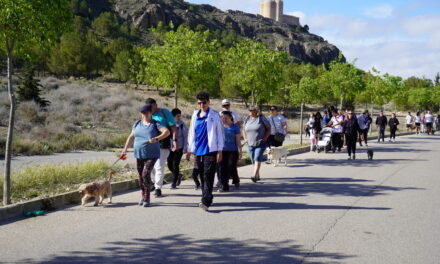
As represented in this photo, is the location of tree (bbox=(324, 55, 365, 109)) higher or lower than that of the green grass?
higher

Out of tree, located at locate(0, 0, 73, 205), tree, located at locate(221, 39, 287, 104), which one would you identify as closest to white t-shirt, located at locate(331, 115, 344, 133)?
tree, located at locate(221, 39, 287, 104)

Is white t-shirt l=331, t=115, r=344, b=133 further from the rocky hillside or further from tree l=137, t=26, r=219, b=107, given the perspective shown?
the rocky hillside

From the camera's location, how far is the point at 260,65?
1764 cm

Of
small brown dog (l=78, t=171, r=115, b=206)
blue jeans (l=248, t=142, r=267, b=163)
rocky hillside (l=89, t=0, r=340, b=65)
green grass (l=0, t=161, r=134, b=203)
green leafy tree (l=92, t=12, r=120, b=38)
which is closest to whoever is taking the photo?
small brown dog (l=78, t=171, r=115, b=206)

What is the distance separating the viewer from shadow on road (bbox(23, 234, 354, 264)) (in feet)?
15.4

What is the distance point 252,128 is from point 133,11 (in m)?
138

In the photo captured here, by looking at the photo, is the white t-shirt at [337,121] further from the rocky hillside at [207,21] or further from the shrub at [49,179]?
the rocky hillside at [207,21]

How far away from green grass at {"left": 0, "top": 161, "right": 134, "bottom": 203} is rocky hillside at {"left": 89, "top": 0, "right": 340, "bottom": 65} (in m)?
115

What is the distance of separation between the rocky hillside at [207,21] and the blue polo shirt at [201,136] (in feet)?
384

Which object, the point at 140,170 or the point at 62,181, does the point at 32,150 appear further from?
the point at 140,170

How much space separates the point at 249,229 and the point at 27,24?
4903 mm

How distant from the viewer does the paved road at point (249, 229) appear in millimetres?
Result: 4875

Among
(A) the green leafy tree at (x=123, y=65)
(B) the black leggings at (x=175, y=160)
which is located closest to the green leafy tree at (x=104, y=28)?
(A) the green leafy tree at (x=123, y=65)

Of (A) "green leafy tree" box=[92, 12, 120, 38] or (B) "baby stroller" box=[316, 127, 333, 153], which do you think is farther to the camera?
(A) "green leafy tree" box=[92, 12, 120, 38]
